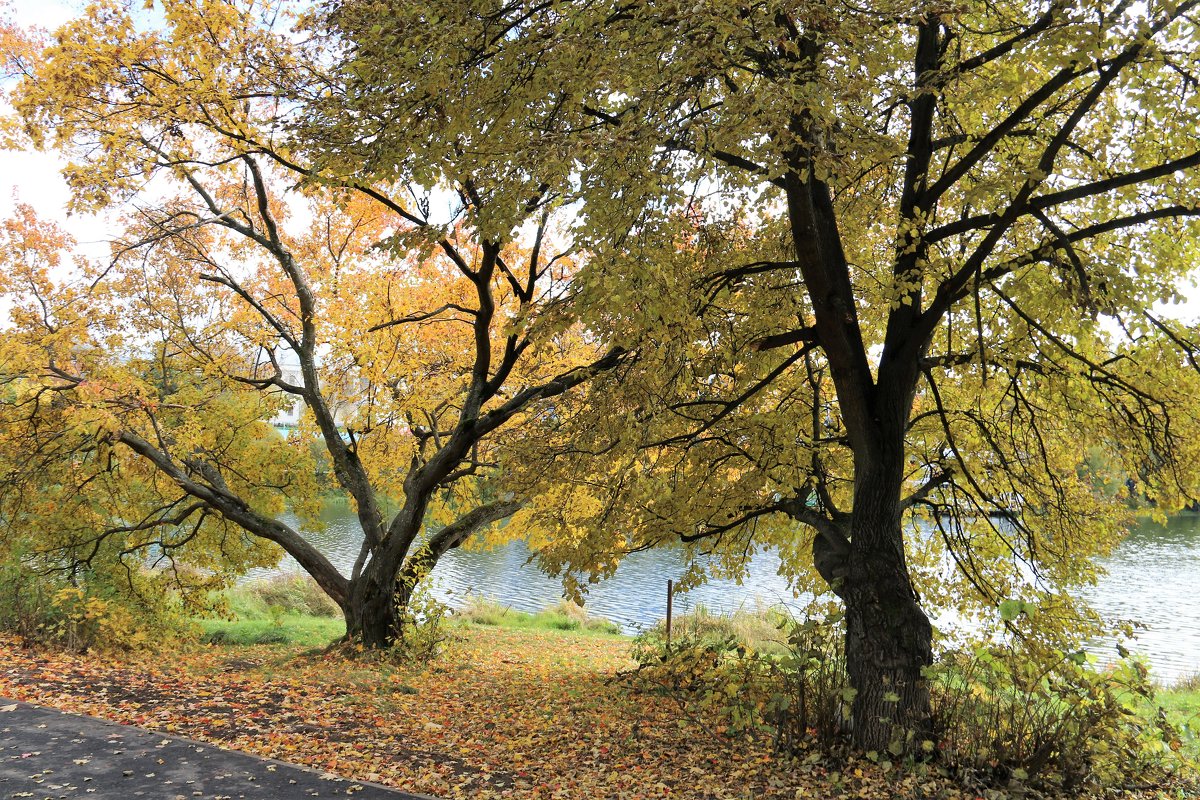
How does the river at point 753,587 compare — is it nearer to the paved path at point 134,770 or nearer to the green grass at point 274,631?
the green grass at point 274,631

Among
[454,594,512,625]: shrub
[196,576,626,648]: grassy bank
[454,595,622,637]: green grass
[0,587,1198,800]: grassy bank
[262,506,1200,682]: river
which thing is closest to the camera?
[0,587,1198,800]: grassy bank

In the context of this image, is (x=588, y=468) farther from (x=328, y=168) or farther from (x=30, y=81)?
(x=30, y=81)

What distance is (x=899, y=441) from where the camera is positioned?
6.17 meters

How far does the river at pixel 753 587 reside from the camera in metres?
15.4

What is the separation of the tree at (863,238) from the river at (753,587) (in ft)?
22.7

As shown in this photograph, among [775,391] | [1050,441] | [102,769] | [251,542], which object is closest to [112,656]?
[251,542]

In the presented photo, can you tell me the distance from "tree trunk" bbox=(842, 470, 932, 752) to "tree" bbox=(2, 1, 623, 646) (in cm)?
Result: 285

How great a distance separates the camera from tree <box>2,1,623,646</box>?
26.6ft

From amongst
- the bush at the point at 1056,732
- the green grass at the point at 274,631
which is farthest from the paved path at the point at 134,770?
the green grass at the point at 274,631

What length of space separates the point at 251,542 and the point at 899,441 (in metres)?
10.9

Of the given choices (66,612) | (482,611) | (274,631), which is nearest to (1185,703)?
(482,611)

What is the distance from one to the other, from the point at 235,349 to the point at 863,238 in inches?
452

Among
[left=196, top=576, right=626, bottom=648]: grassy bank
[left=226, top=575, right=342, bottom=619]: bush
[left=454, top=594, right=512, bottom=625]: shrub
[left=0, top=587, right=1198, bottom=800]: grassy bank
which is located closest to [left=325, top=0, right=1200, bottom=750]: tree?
[left=0, top=587, right=1198, bottom=800]: grassy bank

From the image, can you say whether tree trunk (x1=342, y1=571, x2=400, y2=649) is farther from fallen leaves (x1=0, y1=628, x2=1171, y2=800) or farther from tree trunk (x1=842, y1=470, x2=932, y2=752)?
tree trunk (x1=842, y1=470, x2=932, y2=752)
